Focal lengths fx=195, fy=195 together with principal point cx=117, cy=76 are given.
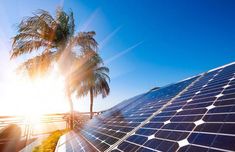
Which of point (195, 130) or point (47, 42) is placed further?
point (47, 42)

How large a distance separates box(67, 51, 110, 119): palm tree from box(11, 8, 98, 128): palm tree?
7.05 ft

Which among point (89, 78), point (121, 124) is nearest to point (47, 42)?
point (89, 78)

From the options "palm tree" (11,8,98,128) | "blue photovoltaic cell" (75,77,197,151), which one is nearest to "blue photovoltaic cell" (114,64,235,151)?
"blue photovoltaic cell" (75,77,197,151)

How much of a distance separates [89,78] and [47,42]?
7987mm

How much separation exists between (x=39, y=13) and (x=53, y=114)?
448 inches

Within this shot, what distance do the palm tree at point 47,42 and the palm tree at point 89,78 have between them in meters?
2.15

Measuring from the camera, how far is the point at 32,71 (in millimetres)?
20703

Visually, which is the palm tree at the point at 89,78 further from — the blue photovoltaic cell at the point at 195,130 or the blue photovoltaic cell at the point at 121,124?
the blue photovoltaic cell at the point at 195,130

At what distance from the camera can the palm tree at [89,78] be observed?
24350 mm

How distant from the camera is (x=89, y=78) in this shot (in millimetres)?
27250

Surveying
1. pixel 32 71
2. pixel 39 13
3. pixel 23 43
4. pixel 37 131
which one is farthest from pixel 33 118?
pixel 39 13

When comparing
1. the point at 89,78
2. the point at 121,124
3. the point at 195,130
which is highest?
the point at 89,78

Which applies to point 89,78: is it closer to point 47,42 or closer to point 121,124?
point 47,42

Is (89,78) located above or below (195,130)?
above
